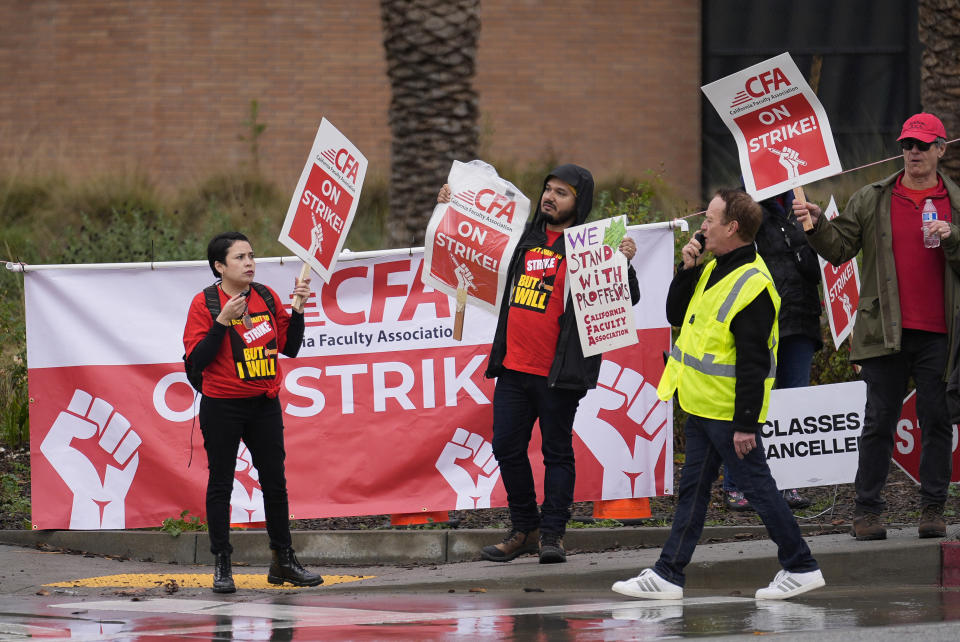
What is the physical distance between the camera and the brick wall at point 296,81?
18.2 meters

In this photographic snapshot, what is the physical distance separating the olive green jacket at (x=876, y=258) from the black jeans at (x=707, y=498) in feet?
3.87

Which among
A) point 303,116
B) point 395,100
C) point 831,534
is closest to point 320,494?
point 831,534

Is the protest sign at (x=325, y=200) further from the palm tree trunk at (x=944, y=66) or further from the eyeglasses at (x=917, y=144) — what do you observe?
the palm tree trunk at (x=944, y=66)

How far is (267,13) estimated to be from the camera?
1838 cm

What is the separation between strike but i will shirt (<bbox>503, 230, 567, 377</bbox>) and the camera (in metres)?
7.27

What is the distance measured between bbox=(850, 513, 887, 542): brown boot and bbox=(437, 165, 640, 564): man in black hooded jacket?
4.94ft

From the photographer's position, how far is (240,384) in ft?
22.7

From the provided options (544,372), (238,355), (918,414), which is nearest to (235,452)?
(238,355)

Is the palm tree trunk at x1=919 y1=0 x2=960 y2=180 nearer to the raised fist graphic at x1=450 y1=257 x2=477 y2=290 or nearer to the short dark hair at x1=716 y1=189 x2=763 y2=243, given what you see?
the short dark hair at x1=716 y1=189 x2=763 y2=243

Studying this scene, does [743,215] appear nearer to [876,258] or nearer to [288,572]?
[876,258]

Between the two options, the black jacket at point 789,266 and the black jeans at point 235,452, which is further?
the black jacket at point 789,266

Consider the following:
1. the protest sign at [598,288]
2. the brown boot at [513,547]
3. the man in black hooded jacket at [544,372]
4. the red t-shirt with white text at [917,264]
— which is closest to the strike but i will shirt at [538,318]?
the man in black hooded jacket at [544,372]

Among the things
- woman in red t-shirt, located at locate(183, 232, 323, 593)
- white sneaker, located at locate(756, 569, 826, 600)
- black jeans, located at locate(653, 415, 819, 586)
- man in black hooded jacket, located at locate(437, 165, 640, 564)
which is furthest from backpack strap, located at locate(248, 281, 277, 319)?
white sneaker, located at locate(756, 569, 826, 600)

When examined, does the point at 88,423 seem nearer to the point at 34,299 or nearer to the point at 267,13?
the point at 34,299
